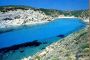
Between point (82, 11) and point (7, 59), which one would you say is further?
point (82, 11)

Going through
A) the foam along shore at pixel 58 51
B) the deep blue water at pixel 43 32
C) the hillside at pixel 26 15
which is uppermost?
the hillside at pixel 26 15

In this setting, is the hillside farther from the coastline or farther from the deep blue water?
the coastline

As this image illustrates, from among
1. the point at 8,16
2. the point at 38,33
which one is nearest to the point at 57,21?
the point at 38,33

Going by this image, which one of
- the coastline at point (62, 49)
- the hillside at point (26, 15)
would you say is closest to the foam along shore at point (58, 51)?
the coastline at point (62, 49)

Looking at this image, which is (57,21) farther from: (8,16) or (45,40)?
(8,16)

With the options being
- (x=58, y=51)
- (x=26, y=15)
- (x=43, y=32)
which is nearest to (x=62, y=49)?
(x=58, y=51)

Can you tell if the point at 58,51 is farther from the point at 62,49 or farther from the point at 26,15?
the point at 26,15

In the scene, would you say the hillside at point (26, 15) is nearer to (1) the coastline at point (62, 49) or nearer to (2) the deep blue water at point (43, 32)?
(2) the deep blue water at point (43, 32)

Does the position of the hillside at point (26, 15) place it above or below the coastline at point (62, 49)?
above
